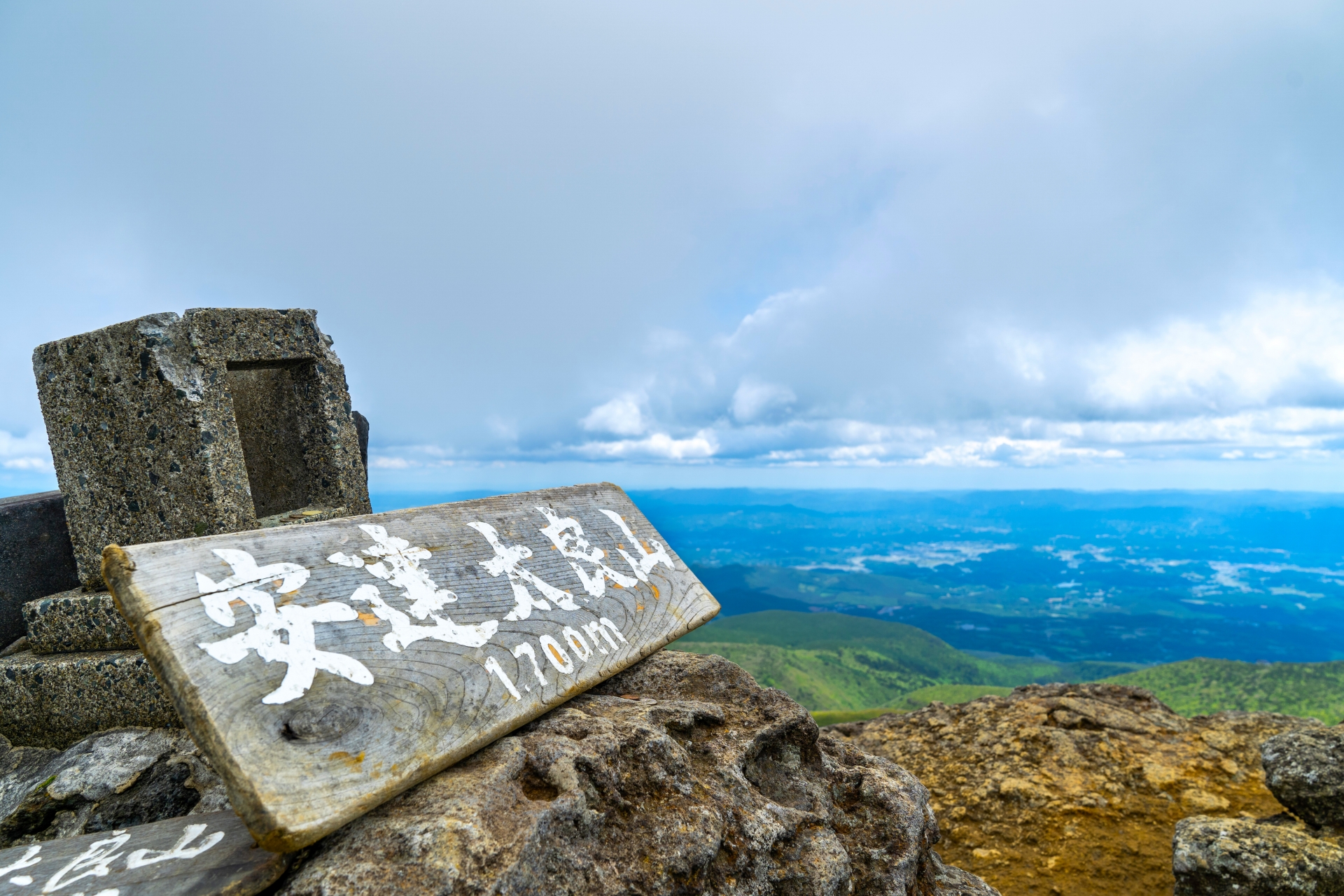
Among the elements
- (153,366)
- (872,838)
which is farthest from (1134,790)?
(153,366)

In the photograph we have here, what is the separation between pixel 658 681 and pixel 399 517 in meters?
2.20

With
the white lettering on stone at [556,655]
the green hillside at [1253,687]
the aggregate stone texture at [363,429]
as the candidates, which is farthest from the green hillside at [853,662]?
the white lettering on stone at [556,655]

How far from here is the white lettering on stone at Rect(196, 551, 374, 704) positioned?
2682 mm

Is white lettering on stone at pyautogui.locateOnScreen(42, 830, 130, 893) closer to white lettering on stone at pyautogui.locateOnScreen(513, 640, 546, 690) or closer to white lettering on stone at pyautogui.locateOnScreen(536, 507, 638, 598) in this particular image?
white lettering on stone at pyautogui.locateOnScreen(513, 640, 546, 690)

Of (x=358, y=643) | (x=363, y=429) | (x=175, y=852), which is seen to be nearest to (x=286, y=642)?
(x=358, y=643)

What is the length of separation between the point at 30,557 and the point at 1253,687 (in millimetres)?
62895

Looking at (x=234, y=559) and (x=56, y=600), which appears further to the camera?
(x=56, y=600)

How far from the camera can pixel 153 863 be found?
2.66 metres

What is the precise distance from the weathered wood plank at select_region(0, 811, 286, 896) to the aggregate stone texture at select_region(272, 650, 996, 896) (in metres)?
0.22

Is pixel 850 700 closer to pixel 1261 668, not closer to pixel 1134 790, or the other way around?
pixel 1261 668

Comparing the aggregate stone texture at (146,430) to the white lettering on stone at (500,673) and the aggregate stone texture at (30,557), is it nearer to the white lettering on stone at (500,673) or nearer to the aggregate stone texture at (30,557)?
the aggregate stone texture at (30,557)

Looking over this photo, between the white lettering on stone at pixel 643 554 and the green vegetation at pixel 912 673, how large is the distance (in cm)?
149

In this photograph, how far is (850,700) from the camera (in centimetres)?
9931

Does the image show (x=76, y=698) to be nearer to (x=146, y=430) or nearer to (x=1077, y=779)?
A: (x=146, y=430)
